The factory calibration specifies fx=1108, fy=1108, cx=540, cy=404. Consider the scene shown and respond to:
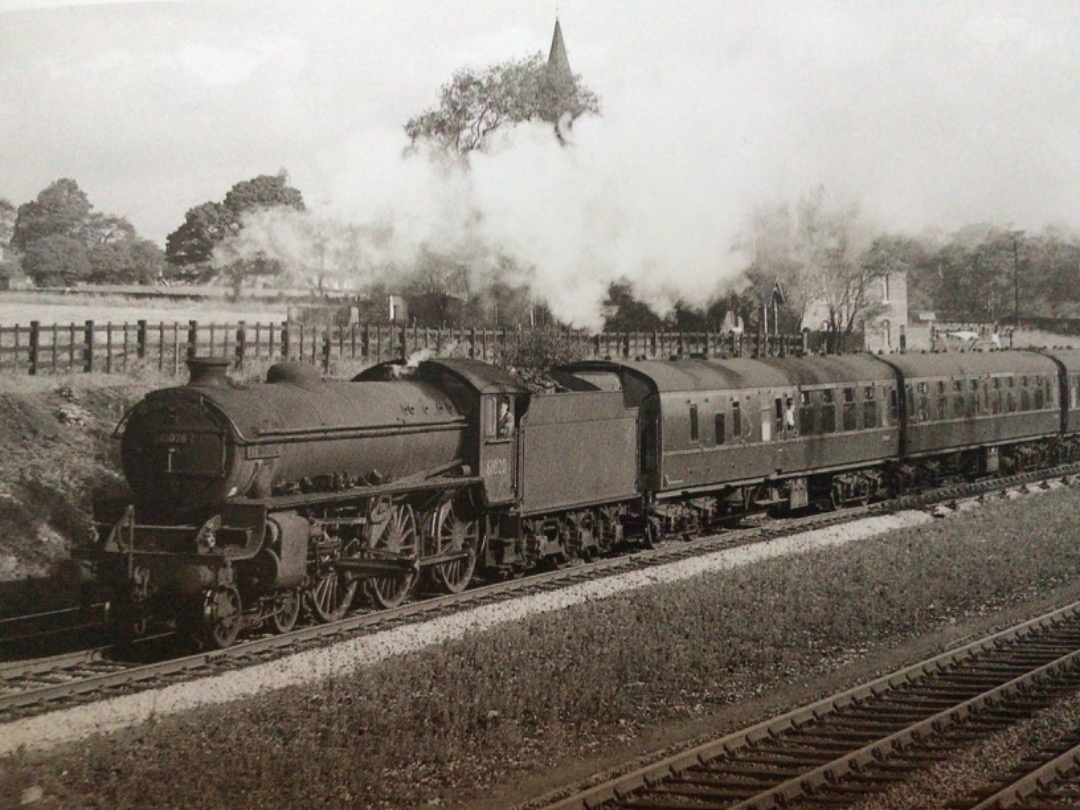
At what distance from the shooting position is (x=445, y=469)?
1298 cm

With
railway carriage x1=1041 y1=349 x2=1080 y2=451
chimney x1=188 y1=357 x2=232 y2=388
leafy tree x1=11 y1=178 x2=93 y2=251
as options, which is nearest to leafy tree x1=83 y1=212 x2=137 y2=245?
leafy tree x1=11 y1=178 x2=93 y2=251

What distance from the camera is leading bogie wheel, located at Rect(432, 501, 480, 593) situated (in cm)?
1296

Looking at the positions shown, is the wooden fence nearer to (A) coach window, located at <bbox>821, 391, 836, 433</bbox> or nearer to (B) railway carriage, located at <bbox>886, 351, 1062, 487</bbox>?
(A) coach window, located at <bbox>821, 391, 836, 433</bbox>

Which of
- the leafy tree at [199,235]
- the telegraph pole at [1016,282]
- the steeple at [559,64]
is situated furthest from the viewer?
the telegraph pole at [1016,282]

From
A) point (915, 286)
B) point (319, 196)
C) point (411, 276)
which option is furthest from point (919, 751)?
point (915, 286)

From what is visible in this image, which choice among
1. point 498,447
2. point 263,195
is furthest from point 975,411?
point 263,195

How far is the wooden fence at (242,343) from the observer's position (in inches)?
608

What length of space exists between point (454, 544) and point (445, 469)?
96 centimetres

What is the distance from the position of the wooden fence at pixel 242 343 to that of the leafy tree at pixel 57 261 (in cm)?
67

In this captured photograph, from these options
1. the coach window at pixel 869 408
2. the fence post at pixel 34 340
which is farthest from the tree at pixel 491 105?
the fence post at pixel 34 340

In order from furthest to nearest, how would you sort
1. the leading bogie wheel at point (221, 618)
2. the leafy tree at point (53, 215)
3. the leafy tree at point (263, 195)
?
the leafy tree at point (263, 195), the leafy tree at point (53, 215), the leading bogie wheel at point (221, 618)

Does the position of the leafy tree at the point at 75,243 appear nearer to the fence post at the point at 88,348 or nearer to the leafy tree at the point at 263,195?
the fence post at the point at 88,348

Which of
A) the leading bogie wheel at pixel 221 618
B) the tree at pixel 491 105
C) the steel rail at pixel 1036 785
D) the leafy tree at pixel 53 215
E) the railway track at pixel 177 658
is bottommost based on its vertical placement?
the railway track at pixel 177 658

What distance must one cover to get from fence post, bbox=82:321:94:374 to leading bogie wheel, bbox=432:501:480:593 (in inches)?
233
